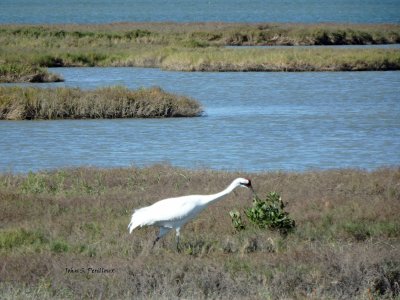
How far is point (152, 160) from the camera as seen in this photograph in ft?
69.5

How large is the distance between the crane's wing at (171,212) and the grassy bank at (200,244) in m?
0.33

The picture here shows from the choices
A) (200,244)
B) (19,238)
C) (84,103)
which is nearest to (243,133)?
(84,103)

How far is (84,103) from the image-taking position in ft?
92.7

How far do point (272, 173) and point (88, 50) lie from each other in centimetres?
3763

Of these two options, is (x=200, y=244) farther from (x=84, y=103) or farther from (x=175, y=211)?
(x=84, y=103)

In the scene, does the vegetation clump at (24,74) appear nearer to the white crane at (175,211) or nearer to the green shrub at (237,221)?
the green shrub at (237,221)

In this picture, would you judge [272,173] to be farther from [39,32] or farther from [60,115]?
[39,32]

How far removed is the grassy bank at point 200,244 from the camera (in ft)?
27.9

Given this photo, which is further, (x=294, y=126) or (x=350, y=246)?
(x=294, y=126)

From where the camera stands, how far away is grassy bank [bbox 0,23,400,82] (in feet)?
145

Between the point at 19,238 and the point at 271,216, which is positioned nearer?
the point at 19,238

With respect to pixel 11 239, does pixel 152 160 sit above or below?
below

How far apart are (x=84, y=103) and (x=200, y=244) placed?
18.6 meters

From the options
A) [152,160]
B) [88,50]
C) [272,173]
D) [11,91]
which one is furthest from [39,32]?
[272,173]
